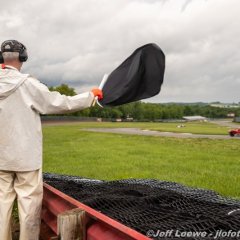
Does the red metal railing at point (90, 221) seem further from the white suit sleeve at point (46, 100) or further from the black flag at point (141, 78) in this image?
the black flag at point (141, 78)

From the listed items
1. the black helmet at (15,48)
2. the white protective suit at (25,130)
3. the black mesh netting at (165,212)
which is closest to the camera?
the black mesh netting at (165,212)

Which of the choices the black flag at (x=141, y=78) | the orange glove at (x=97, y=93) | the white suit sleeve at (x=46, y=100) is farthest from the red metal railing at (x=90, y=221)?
the black flag at (x=141, y=78)

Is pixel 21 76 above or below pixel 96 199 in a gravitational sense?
above

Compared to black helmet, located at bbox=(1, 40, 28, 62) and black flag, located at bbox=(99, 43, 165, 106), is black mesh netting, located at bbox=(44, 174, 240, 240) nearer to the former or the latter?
black flag, located at bbox=(99, 43, 165, 106)

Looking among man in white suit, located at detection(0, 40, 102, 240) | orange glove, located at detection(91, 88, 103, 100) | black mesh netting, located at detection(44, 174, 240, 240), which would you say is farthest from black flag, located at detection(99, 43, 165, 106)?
black mesh netting, located at detection(44, 174, 240, 240)

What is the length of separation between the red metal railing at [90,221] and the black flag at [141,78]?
1.30 metres

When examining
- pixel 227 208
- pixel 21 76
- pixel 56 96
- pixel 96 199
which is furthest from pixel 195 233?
pixel 21 76

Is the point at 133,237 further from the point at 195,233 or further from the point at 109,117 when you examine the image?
the point at 109,117

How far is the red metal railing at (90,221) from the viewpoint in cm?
325

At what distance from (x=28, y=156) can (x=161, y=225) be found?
5.16 feet

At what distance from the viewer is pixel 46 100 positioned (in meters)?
4.47

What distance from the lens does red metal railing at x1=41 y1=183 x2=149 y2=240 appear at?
10.7 feet

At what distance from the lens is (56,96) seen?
14.7 ft

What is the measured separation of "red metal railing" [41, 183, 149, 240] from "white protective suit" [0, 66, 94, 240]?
1.12ft
